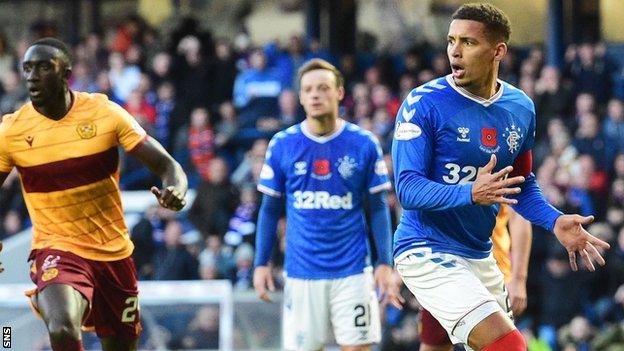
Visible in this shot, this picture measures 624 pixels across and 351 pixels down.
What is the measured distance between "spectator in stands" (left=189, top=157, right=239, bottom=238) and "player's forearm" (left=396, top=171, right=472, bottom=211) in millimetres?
8913

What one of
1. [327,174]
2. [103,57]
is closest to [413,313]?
[327,174]

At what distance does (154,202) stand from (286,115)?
1.98 meters

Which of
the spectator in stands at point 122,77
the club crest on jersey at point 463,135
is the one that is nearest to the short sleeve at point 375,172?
the club crest on jersey at point 463,135

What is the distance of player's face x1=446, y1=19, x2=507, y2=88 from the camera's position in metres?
7.31

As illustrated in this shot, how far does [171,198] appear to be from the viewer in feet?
25.5

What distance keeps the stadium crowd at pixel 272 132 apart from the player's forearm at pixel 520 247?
184 inches

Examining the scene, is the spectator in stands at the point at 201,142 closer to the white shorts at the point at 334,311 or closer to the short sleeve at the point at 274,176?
the short sleeve at the point at 274,176

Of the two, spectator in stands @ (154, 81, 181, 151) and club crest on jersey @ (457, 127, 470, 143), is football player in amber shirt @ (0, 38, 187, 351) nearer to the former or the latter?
club crest on jersey @ (457, 127, 470, 143)

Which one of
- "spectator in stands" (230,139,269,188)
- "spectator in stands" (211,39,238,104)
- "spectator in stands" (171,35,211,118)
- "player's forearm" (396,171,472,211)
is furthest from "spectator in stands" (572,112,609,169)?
"player's forearm" (396,171,472,211)

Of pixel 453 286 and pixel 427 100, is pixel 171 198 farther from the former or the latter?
pixel 453 286

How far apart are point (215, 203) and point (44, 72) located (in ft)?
25.5

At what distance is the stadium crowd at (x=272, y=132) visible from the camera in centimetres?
1434

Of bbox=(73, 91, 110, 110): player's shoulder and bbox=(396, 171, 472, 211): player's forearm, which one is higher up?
bbox=(73, 91, 110, 110): player's shoulder

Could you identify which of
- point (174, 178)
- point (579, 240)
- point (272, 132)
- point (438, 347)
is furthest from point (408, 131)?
point (272, 132)
